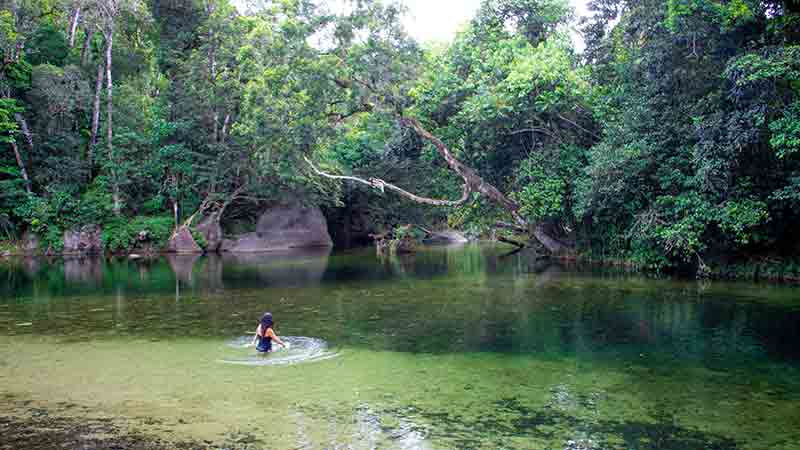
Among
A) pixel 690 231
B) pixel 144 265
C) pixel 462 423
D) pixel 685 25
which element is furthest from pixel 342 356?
pixel 144 265

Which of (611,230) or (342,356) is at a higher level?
(611,230)

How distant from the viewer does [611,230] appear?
23.8m

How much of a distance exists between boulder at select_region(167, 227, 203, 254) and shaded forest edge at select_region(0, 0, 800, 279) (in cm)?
12

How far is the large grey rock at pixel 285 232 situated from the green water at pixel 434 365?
17964mm

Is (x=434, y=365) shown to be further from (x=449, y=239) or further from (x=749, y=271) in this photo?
(x=449, y=239)

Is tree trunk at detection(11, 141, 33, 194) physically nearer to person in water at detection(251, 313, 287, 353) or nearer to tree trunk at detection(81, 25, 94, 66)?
tree trunk at detection(81, 25, 94, 66)

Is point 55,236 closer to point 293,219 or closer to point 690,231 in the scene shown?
point 293,219

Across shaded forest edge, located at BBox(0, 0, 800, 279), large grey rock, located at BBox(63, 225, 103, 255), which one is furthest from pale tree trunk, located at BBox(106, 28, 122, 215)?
large grey rock, located at BBox(63, 225, 103, 255)

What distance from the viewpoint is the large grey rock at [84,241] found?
1363 inches

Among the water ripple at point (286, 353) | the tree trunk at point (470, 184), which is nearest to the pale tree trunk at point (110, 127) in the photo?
the tree trunk at point (470, 184)

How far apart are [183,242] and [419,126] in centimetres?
1590

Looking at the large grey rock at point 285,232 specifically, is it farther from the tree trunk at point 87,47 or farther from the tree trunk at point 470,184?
the tree trunk at point 87,47

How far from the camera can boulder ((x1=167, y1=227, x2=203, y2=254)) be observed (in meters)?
34.9

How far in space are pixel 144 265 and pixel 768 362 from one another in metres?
24.8
